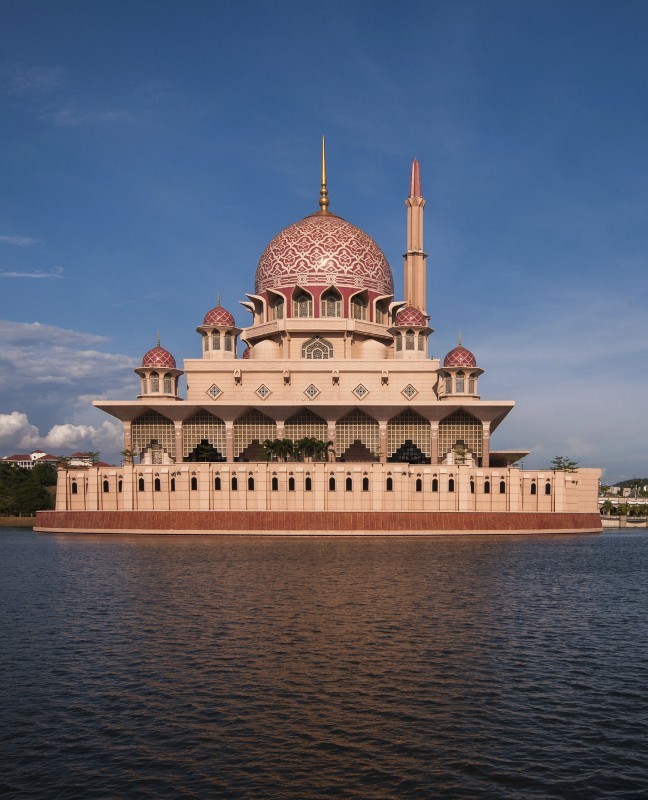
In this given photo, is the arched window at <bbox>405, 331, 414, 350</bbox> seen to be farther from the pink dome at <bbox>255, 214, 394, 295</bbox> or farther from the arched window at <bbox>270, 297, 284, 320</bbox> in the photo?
the arched window at <bbox>270, 297, 284, 320</bbox>

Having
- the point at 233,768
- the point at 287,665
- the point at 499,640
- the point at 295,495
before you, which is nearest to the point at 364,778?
the point at 233,768

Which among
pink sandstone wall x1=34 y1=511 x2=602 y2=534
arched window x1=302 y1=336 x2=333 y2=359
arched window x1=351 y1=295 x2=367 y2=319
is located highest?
arched window x1=351 y1=295 x2=367 y2=319

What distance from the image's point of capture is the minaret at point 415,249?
84688mm

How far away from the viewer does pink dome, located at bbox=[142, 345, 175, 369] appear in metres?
71.4

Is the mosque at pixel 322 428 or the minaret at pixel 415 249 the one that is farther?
the minaret at pixel 415 249

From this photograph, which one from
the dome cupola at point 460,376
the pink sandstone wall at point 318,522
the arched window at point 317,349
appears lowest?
the pink sandstone wall at point 318,522

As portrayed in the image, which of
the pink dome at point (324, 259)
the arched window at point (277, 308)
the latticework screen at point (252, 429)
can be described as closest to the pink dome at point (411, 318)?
the pink dome at point (324, 259)

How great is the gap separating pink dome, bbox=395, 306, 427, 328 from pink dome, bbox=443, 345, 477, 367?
5230mm

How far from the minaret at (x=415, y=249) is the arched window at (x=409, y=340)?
10.6 metres

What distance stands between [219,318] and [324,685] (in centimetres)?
5844

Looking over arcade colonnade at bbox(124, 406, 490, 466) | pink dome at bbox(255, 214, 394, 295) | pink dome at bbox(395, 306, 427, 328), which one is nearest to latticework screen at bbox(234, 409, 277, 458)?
arcade colonnade at bbox(124, 406, 490, 466)

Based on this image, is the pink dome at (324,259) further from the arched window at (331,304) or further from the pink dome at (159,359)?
the pink dome at (159,359)

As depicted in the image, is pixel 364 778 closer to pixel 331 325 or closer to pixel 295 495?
pixel 295 495

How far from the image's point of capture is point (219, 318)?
247 ft
